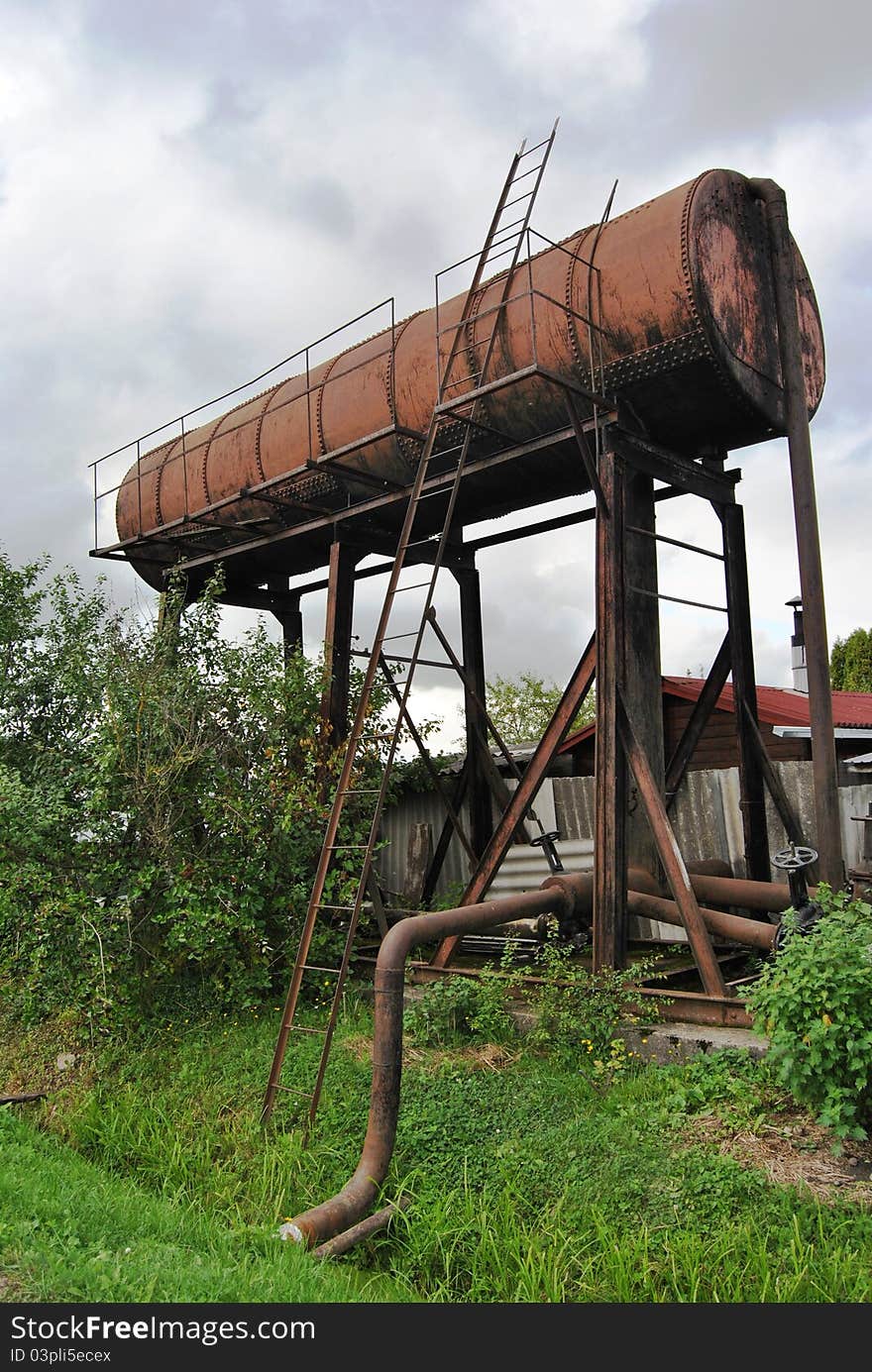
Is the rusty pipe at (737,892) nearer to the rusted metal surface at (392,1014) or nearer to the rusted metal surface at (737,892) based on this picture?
the rusted metal surface at (737,892)

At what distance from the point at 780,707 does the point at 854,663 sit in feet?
60.6

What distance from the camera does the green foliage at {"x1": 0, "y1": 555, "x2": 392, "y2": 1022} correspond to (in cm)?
955

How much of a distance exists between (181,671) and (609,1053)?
19.6 feet

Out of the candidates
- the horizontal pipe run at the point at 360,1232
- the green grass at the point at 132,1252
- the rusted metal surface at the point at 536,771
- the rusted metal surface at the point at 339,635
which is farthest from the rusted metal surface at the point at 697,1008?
the rusted metal surface at the point at 339,635

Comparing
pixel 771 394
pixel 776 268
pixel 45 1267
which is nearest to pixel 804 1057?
pixel 45 1267

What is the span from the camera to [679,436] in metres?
9.95

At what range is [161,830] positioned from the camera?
9734mm

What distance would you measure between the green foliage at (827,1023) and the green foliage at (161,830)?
16.0 ft

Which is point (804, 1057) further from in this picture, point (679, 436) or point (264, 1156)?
point (679, 436)

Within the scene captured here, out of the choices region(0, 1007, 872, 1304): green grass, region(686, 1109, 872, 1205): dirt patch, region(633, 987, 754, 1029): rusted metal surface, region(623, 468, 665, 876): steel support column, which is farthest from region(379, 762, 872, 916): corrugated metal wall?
region(686, 1109, 872, 1205): dirt patch

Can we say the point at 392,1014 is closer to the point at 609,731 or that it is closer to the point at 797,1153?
the point at 797,1153

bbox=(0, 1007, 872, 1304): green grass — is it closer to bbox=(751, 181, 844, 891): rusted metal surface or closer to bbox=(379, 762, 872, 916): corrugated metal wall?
bbox=(751, 181, 844, 891): rusted metal surface

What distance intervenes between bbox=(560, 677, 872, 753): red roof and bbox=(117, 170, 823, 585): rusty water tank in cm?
406

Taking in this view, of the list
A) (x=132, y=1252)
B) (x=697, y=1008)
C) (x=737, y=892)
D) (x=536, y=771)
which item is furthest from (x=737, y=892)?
(x=132, y=1252)
